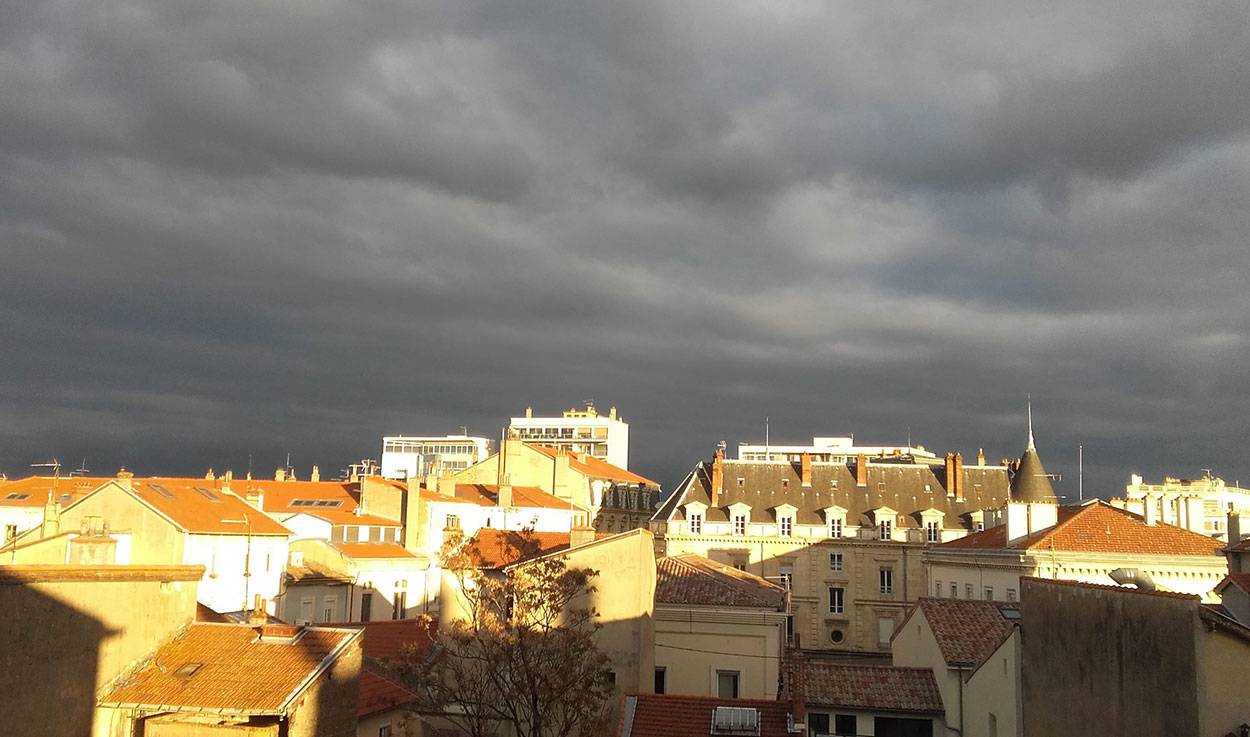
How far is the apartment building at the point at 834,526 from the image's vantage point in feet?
227

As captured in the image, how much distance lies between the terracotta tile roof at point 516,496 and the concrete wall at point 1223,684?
209ft

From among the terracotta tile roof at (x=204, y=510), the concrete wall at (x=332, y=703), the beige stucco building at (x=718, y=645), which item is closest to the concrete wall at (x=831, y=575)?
the terracotta tile roof at (x=204, y=510)

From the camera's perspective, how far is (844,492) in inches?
3002

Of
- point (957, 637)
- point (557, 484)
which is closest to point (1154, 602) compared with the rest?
point (957, 637)

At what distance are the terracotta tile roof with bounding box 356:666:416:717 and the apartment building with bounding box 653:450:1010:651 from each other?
149ft

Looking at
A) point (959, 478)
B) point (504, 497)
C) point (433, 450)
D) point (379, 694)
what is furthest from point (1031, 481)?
point (433, 450)

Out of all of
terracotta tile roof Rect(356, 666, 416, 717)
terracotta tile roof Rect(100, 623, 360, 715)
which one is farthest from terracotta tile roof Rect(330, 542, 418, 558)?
terracotta tile roof Rect(100, 623, 360, 715)

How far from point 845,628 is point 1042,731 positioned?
50.0 m

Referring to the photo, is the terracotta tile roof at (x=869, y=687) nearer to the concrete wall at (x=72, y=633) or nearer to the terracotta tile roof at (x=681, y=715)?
the terracotta tile roof at (x=681, y=715)

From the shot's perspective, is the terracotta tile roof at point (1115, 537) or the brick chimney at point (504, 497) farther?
the brick chimney at point (504, 497)

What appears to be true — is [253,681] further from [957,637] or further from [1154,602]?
[957,637]

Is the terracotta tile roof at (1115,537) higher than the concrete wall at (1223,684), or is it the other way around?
the terracotta tile roof at (1115,537)

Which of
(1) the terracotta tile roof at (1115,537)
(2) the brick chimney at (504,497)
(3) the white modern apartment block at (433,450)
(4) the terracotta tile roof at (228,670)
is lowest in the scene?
(4) the terracotta tile roof at (228,670)

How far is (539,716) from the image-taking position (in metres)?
25.5
